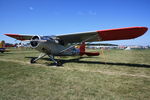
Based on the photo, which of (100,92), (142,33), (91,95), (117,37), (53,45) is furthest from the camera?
(53,45)

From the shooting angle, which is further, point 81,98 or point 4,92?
point 4,92

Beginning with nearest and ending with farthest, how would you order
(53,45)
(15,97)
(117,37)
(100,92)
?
(15,97)
(100,92)
(117,37)
(53,45)

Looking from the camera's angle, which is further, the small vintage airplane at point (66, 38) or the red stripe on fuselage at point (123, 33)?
the small vintage airplane at point (66, 38)

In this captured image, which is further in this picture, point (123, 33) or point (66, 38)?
point (66, 38)

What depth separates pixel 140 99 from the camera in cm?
317

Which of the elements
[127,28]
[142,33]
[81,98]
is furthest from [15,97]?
[142,33]

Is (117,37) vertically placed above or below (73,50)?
above

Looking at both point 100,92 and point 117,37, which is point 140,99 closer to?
point 100,92

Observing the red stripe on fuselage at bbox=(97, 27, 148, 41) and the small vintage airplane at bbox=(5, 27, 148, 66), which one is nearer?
the red stripe on fuselage at bbox=(97, 27, 148, 41)

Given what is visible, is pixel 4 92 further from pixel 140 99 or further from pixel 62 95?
pixel 140 99

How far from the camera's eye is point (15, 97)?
3145 millimetres

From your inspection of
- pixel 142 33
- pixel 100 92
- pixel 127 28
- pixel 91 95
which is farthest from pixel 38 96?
pixel 142 33

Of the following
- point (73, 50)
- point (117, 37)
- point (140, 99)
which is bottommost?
point (140, 99)

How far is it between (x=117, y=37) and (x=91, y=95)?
651cm
